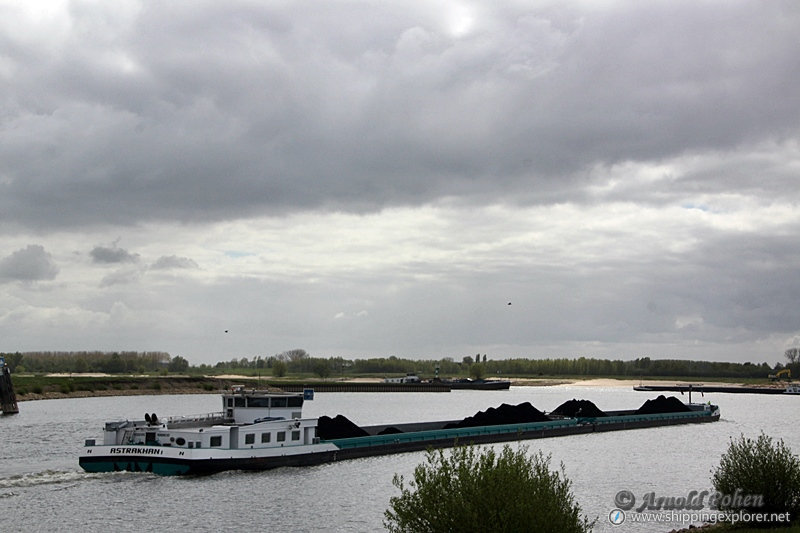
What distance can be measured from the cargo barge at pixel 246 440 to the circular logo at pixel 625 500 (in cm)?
890

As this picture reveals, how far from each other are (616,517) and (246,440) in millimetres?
23418

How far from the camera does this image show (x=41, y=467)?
49.6 meters

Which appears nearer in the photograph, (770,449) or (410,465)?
(770,449)

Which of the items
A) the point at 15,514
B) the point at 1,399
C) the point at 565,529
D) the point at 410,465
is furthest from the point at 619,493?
the point at 1,399

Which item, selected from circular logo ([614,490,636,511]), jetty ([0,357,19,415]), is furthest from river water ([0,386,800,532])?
jetty ([0,357,19,415])

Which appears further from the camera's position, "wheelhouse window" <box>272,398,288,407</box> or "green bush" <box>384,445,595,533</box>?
"wheelhouse window" <box>272,398,288,407</box>

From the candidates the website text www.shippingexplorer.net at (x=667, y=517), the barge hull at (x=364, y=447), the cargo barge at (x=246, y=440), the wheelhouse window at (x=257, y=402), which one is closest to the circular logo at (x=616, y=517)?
the website text www.shippingexplorer.net at (x=667, y=517)

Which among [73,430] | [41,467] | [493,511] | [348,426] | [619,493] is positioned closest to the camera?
[493,511]

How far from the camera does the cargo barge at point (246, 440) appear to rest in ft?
152

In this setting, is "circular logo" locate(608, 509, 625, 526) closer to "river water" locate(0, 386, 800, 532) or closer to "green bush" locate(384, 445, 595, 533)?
"river water" locate(0, 386, 800, 532)

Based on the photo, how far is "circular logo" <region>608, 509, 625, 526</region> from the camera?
36.4 meters

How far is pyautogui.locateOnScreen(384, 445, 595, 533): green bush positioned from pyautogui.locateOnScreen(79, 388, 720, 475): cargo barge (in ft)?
98.8

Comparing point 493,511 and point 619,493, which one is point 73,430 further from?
point 493,511

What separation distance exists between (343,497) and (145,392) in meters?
131
